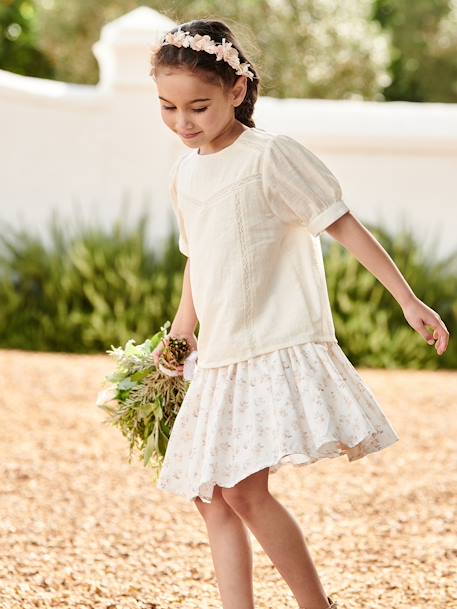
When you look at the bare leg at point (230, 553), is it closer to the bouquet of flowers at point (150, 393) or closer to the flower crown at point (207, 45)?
the bouquet of flowers at point (150, 393)

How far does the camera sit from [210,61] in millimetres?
2514

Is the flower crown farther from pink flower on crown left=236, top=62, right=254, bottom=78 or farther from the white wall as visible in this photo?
the white wall

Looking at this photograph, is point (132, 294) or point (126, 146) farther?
point (126, 146)

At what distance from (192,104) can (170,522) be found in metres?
2.04

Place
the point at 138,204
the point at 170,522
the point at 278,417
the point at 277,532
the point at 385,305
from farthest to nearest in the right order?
the point at 138,204 < the point at 385,305 < the point at 170,522 < the point at 277,532 < the point at 278,417

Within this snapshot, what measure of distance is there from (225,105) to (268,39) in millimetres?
15164

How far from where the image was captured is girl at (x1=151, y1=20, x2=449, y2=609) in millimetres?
2469

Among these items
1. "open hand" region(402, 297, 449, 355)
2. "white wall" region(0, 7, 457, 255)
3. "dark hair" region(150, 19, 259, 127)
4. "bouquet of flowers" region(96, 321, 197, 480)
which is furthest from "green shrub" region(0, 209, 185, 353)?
"open hand" region(402, 297, 449, 355)

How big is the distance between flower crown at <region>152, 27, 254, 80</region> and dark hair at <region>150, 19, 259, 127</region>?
0.03ft

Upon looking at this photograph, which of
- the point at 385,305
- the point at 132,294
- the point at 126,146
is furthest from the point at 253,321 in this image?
the point at 126,146

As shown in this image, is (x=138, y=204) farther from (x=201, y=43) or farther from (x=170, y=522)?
(x=201, y=43)

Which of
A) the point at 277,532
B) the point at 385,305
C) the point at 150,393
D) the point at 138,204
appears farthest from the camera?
the point at 138,204

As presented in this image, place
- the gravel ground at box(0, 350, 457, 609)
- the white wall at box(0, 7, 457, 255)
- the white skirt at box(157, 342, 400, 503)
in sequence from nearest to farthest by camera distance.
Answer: the white skirt at box(157, 342, 400, 503)
the gravel ground at box(0, 350, 457, 609)
the white wall at box(0, 7, 457, 255)

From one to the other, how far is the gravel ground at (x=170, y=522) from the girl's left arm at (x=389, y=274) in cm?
105
